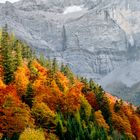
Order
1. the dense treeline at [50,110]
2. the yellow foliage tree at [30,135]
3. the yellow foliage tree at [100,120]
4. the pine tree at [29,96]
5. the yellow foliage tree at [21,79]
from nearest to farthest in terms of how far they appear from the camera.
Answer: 1. the yellow foliage tree at [30,135]
2. the dense treeline at [50,110]
3. the pine tree at [29,96]
4. the yellow foliage tree at [21,79]
5. the yellow foliage tree at [100,120]

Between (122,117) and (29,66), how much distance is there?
3553 centimetres

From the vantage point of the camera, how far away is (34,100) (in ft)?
430

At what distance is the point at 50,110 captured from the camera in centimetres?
13138

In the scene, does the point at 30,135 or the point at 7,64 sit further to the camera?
the point at 7,64

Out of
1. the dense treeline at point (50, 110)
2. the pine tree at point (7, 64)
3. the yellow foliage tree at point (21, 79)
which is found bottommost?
the dense treeline at point (50, 110)

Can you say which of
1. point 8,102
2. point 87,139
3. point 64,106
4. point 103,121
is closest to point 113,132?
point 103,121

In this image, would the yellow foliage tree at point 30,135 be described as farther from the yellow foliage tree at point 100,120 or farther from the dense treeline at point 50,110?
the yellow foliage tree at point 100,120

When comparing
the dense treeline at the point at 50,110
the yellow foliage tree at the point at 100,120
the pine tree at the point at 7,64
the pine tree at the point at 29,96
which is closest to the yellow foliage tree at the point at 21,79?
the dense treeline at the point at 50,110

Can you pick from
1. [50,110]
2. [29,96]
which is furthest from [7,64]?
[50,110]

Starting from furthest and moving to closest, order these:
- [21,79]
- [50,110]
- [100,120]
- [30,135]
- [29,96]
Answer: [100,120] < [21,79] < [29,96] < [50,110] < [30,135]

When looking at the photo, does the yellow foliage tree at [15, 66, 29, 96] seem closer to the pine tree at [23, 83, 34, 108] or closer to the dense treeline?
the dense treeline

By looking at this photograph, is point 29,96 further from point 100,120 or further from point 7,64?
point 100,120

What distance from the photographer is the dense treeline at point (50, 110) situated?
385 ft

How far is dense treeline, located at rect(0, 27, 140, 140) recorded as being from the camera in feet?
385
